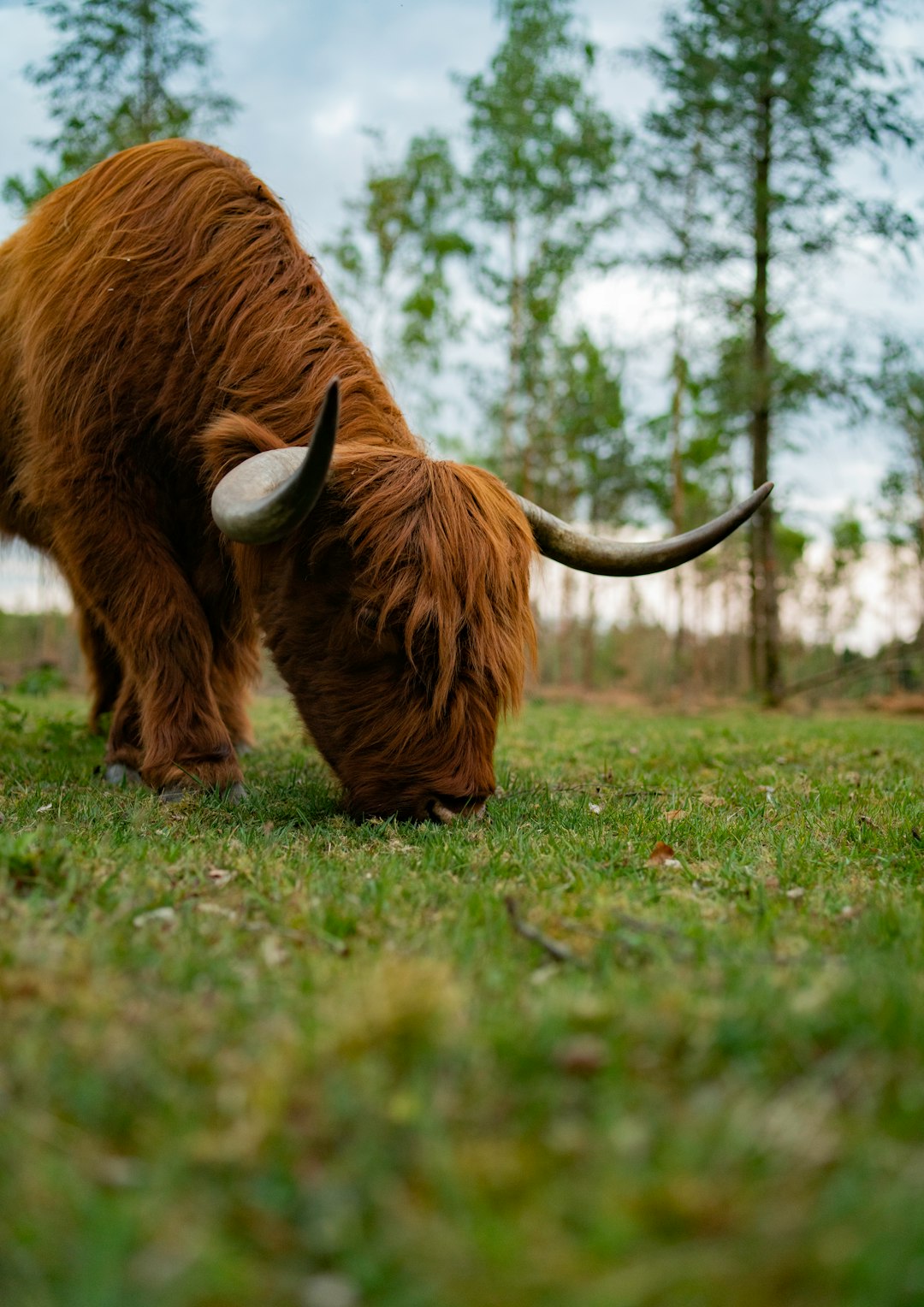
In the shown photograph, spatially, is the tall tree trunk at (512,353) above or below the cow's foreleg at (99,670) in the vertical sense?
above

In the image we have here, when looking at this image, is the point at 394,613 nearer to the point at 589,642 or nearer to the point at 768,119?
the point at 768,119

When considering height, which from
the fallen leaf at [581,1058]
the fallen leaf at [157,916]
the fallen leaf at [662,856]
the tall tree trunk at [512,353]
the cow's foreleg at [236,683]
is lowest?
the fallen leaf at [662,856]

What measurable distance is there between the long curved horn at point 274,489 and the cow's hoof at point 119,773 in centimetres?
178

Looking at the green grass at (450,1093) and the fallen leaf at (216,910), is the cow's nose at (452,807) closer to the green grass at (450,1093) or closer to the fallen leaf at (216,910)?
the green grass at (450,1093)

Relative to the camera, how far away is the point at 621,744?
22.5 feet

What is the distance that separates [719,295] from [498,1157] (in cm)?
1394

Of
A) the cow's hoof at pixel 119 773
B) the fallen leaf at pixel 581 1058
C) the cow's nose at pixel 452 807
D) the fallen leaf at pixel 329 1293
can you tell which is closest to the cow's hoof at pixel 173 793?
the cow's hoof at pixel 119 773

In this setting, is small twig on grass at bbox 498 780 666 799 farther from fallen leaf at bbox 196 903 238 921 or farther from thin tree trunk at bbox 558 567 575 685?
thin tree trunk at bbox 558 567 575 685

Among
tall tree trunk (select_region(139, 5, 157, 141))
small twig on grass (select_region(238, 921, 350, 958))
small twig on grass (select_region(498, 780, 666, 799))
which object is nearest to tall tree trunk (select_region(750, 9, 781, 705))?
tall tree trunk (select_region(139, 5, 157, 141))

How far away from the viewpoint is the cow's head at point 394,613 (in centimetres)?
331

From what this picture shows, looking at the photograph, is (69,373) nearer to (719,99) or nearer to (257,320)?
(257,320)

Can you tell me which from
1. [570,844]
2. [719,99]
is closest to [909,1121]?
[570,844]

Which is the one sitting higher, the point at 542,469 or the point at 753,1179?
the point at 542,469

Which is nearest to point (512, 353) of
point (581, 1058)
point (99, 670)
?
point (99, 670)
